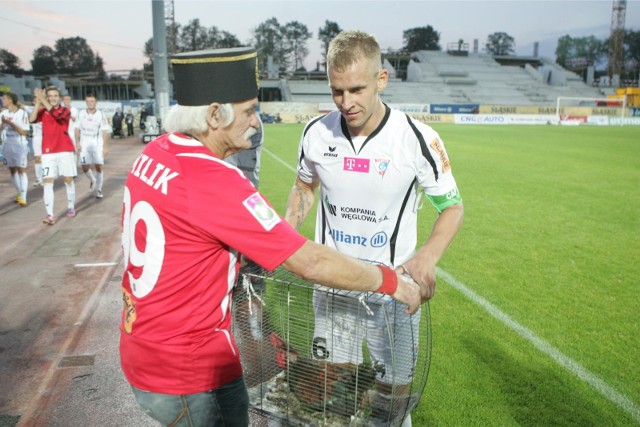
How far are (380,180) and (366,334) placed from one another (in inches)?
39.2

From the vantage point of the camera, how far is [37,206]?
38.9 feet

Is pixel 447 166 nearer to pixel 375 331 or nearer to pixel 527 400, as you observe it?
pixel 375 331

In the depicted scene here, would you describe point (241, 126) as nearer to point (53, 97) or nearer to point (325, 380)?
point (325, 380)

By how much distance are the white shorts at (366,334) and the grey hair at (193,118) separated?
804 millimetres

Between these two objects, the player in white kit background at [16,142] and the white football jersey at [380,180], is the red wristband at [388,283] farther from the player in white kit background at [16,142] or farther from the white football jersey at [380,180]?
the player in white kit background at [16,142]

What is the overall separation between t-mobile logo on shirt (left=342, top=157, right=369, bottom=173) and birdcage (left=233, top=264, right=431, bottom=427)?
91cm

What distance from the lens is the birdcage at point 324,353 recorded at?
2.20m

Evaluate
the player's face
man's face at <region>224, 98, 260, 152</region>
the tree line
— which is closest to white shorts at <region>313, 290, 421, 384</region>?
man's face at <region>224, 98, 260, 152</region>

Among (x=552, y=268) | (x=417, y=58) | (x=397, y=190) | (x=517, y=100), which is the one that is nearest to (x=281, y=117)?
(x=517, y=100)

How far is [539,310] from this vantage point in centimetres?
565

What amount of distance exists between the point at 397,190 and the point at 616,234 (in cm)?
764

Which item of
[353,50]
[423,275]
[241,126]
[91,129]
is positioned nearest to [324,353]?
[423,275]

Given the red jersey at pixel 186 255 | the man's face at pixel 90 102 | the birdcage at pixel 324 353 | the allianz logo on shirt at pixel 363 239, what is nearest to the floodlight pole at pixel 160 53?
the man's face at pixel 90 102

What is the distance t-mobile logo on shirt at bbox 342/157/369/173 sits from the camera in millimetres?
2984
